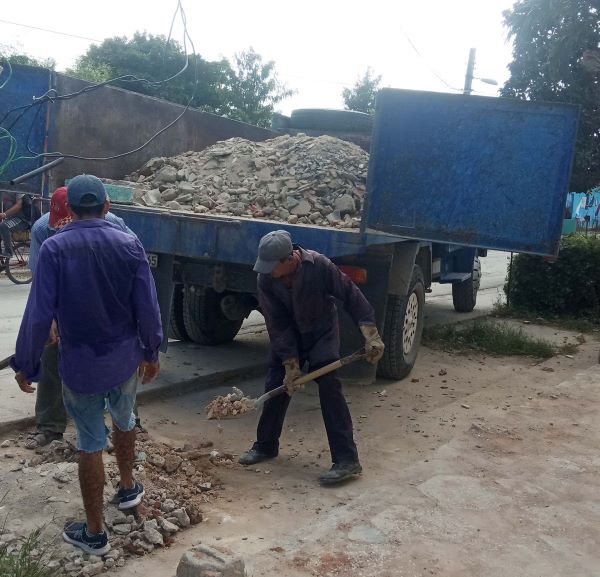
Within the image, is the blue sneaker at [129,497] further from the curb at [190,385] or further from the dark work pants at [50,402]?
the curb at [190,385]

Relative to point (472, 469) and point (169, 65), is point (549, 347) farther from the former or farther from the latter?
point (169, 65)

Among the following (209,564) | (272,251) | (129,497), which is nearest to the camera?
(209,564)

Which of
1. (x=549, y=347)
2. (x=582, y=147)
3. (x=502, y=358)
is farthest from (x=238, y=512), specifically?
(x=582, y=147)

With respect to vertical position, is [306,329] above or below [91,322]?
below

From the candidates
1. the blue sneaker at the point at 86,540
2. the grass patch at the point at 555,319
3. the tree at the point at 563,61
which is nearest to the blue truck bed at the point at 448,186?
the blue sneaker at the point at 86,540

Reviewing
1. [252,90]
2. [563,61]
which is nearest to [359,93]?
[252,90]

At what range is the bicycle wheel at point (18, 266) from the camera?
1142cm

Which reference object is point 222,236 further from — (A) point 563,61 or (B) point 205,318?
(A) point 563,61

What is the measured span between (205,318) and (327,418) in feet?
9.66

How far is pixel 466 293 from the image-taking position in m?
10.9

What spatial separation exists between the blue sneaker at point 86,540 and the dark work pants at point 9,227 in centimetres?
842

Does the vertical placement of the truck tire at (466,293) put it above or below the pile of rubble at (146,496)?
above

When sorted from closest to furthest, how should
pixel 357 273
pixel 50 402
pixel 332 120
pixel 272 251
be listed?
1. pixel 272 251
2. pixel 50 402
3. pixel 357 273
4. pixel 332 120

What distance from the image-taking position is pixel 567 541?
12.1 feet
